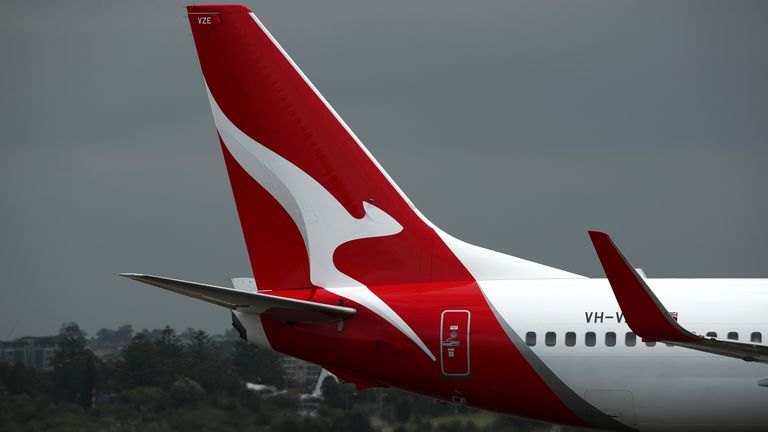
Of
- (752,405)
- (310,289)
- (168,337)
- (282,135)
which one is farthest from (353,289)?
(168,337)

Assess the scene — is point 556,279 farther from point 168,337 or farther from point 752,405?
point 168,337

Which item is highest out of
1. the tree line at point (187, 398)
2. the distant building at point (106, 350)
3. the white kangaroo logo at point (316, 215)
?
the white kangaroo logo at point (316, 215)

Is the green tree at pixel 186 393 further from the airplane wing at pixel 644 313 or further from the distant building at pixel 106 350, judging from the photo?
the airplane wing at pixel 644 313

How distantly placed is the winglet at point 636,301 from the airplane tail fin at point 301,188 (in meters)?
3.64

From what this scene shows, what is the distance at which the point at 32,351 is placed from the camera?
4156 centimetres

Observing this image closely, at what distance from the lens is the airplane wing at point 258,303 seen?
22719mm

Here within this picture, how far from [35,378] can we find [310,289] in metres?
11.9

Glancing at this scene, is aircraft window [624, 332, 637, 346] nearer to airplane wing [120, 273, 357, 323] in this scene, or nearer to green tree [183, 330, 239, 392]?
airplane wing [120, 273, 357, 323]

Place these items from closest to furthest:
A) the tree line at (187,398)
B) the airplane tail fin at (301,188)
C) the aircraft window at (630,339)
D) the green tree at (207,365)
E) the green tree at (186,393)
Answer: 1. the aircraft window at (630,339)
2. the airplane tail fin at (301,188)
3. the tree line at (187,398)
4. the green tree at (186,393)
5. the green tree at (207,365)

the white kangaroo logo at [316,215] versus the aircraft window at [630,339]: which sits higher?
the white kangaroo logo at [316,215]

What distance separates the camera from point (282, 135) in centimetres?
Result: 2583

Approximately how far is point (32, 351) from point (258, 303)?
19333 mm

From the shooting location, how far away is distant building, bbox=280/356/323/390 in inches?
1403

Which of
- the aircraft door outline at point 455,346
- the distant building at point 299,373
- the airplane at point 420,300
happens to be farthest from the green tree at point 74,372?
the aircraft door outline at point 455,346
